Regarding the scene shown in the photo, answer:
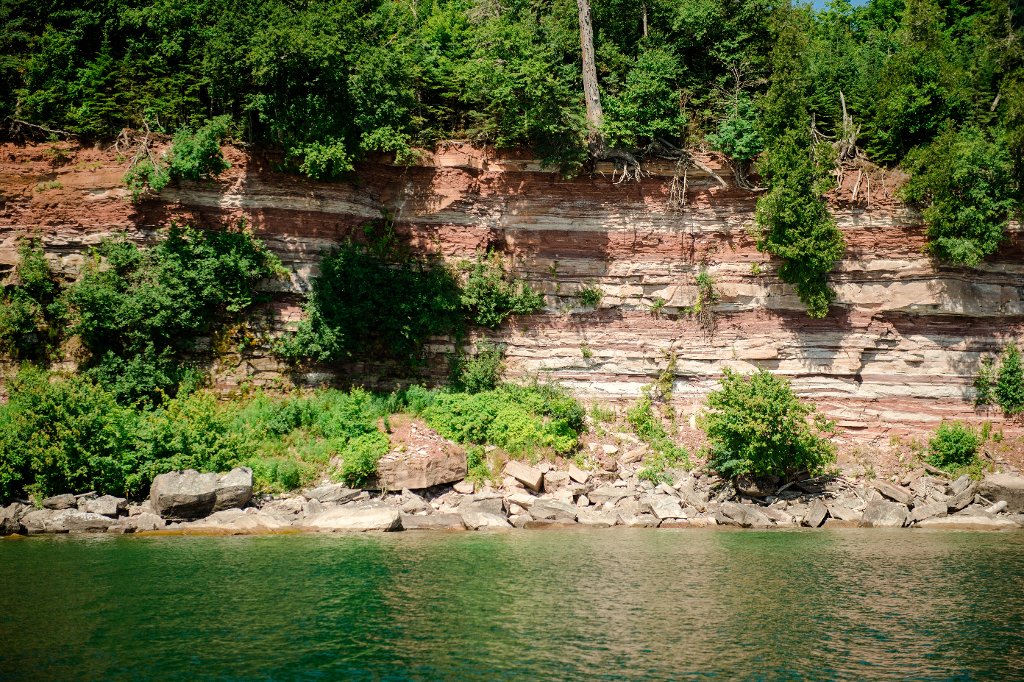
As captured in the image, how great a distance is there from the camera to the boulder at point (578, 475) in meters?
21.7

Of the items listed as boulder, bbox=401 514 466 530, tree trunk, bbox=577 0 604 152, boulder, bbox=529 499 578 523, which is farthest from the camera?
tree trunk, bbox=577 0 604 152

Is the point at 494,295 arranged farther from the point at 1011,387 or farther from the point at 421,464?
the point at 1011,387

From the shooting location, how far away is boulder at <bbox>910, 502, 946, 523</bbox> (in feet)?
66.3

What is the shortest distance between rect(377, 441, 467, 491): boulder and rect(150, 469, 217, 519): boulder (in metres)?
4.24

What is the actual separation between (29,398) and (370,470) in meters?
8.42

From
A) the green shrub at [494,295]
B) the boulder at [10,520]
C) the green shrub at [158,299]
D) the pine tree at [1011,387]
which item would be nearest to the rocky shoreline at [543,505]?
the boulder at [10,520]

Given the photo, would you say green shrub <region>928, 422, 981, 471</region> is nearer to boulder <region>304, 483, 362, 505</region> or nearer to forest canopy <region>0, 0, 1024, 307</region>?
forest canopy <region>0, 0, 1024, 307</region>

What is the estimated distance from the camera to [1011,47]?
2361 cm

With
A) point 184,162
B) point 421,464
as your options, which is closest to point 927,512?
point 421,464

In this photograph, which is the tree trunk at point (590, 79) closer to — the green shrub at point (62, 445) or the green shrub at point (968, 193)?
the green shrub at point (968, 193)

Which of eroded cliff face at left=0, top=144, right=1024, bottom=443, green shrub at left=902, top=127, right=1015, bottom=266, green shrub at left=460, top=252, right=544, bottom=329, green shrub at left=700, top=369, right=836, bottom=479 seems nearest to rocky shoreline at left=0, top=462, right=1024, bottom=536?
green shrub at left=700, top=369, right=836, bottom=479

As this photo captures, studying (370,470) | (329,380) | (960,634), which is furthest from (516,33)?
(960,634)

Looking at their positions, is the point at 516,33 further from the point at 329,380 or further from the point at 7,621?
the point at 7,621

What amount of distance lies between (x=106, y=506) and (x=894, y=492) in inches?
793
